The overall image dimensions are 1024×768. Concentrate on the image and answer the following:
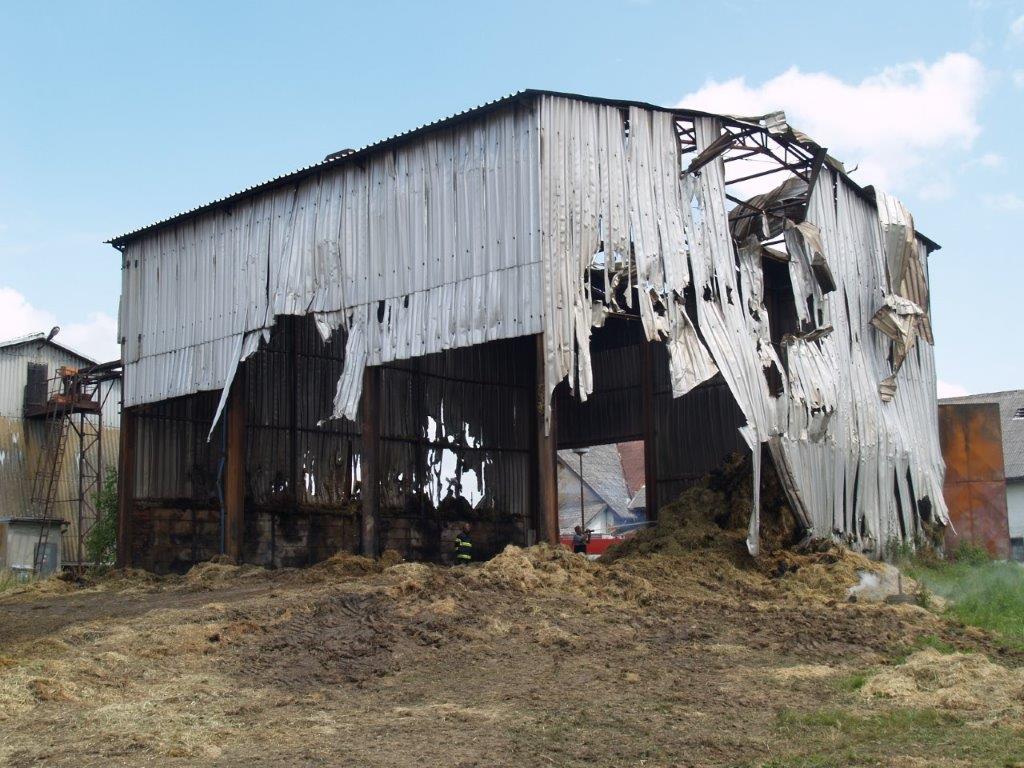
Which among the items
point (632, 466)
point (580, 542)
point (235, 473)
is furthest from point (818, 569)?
point (632, 466)

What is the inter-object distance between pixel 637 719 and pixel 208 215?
18922mm

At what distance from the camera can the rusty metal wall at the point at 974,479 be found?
94.4 feet

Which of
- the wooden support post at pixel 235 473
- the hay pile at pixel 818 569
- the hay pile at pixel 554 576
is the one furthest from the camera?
the wooden support post at pixel 235 473

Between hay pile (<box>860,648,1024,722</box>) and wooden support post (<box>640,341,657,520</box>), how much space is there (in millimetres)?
15834

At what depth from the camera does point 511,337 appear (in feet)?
65.7

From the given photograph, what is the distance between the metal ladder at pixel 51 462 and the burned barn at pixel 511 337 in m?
13.6

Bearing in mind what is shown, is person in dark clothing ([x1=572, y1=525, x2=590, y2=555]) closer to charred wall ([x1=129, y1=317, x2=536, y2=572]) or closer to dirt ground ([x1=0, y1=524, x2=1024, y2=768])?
charred wall ([x1=129, y1=317, x2=536, y2=572])

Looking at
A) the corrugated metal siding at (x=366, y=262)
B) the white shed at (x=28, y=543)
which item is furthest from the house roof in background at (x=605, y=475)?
the corrugated metal siding at (x=366, y=262)

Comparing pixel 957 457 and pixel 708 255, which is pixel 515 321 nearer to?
Result: pixel 708 255

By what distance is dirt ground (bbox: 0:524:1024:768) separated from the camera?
9.73 metres

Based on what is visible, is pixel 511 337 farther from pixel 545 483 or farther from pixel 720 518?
pixel 720 518

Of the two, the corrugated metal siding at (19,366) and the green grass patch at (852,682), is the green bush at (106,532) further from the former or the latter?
the green grass patch at (852,682)

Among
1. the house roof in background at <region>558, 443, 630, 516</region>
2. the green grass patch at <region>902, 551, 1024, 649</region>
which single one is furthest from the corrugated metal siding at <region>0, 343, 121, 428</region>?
the house roof in background at <region>558, 443, 630, 516</region>

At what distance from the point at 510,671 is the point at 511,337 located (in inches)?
313
